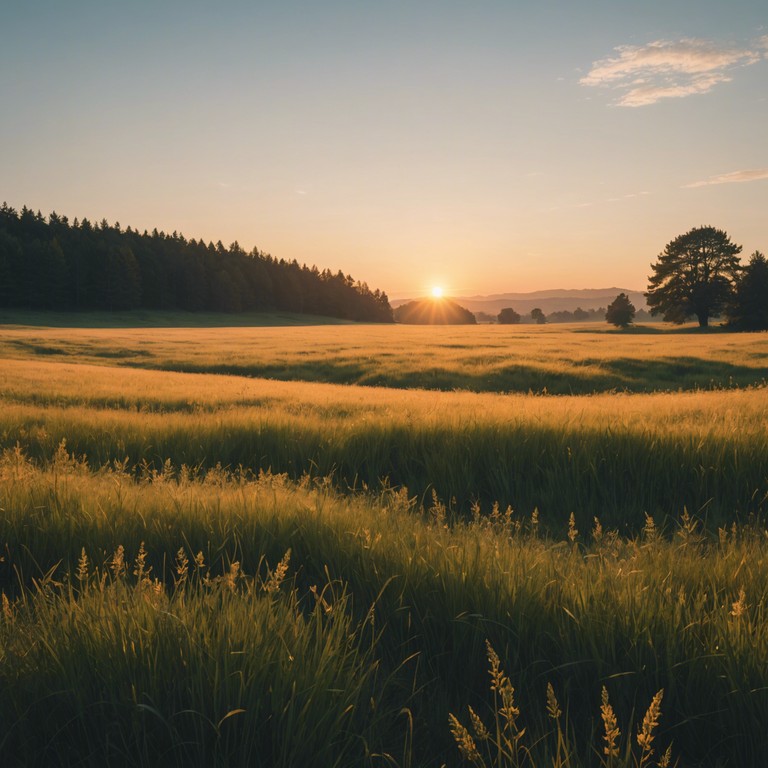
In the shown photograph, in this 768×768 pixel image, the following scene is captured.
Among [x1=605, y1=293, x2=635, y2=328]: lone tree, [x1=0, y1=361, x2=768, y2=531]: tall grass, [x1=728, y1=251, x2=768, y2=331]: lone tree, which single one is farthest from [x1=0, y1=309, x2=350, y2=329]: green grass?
[x1=728, y1=251, x2=768, y2=331]: lone tree

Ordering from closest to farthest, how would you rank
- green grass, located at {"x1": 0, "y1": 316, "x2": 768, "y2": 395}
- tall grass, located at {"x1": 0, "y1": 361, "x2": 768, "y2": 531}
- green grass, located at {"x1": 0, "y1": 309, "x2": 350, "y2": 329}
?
tall grass, located at {"x1": 0, "y1": 361, "x2": 768, "y2": 531}
green grass, located at {"x1": 0, "y1": 316, "x2": 768, "y2": 395}
green grass, located at {"x1": 0, "y1": 309, "x2": 350, "y2": 329}

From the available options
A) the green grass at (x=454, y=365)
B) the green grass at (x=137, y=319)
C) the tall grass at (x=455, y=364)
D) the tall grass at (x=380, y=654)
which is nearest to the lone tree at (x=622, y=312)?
the green grass at (x=454, y=365)

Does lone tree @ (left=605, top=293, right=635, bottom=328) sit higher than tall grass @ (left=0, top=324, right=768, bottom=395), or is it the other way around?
lone tree @ (left=605, top=293, right=635, bottom=328)

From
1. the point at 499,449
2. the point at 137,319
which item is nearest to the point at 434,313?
the point at 137,319

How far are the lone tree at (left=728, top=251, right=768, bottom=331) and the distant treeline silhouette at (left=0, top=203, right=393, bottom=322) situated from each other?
3225 inches

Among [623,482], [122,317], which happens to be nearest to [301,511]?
[623,482]

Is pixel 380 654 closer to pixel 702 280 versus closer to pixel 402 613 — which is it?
pixel 402 613

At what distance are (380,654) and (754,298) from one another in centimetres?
7017

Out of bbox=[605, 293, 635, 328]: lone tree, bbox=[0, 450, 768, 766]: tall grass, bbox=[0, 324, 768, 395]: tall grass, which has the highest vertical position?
bbox=[605, 293, 635, 328]: lone tree

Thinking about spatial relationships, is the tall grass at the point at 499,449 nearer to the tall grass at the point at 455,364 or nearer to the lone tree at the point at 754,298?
the tall grass at the point at 455,364

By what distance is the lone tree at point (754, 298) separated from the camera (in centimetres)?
5875

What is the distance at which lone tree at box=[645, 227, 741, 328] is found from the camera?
63250 millimetres

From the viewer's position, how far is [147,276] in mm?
95000

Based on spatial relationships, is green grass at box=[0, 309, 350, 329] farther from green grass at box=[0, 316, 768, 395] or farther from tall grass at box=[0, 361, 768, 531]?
tall grass at box=[0, 361, 768, 531]
